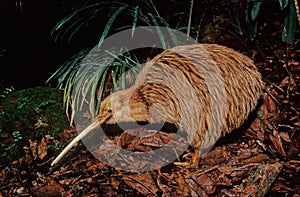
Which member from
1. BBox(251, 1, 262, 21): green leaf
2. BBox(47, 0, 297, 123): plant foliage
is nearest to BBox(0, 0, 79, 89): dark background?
BBox(47, 0, 297, 123): plant foliage

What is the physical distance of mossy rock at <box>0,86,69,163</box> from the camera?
2008 millimetres

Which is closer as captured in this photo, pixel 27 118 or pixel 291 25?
pixel 27 118

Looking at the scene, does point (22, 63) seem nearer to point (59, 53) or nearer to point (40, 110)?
point (59, 53)

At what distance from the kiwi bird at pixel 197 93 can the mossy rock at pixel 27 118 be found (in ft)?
1.04

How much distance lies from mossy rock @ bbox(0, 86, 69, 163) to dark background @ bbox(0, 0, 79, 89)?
45 centimetres

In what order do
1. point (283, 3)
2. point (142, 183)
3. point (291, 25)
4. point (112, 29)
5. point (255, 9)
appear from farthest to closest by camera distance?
point (112, 29), point (255, 9), point (291, 25), point (283, 3), point (142, 183)

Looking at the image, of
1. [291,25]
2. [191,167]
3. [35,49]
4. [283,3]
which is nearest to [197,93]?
[191,167]

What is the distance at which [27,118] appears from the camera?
212 centimetres

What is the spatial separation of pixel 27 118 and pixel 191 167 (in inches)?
48.6

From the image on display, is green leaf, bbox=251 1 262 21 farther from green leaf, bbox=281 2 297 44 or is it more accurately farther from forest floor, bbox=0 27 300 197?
forest floor, bbox=0 27 300 197

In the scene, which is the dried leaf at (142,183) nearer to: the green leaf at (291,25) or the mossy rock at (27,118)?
the mossy rock at (27,118)

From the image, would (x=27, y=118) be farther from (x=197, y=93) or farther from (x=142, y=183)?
(x=197, y=93)

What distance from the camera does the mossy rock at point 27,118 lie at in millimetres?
2008

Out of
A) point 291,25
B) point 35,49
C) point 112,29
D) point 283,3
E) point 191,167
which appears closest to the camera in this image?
point 191,167
